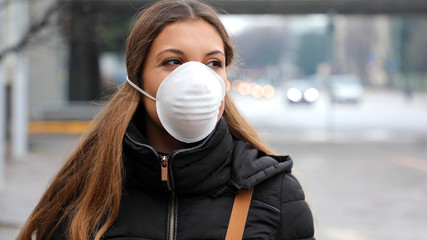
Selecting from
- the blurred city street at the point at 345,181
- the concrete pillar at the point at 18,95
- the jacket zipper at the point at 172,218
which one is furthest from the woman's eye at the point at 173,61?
the concrete pillar at the point at 18,95

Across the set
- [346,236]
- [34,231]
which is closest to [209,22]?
[34,231]

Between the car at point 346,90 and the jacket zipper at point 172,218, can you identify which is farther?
A: the car at point 346,90

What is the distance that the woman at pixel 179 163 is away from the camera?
5.70ft

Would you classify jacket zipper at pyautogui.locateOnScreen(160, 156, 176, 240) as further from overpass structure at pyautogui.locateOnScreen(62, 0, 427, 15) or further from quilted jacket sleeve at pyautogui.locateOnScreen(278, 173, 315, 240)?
overpass structure at pyautogui.locateOnScreen(62, 0, 427, 15)

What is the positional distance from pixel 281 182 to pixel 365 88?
69.7m

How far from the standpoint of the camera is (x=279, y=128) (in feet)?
70.2

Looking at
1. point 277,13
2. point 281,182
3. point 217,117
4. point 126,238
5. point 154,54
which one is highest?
point 277,13

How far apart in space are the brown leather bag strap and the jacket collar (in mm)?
37

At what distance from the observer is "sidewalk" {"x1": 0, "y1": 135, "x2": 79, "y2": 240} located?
22.4 ft

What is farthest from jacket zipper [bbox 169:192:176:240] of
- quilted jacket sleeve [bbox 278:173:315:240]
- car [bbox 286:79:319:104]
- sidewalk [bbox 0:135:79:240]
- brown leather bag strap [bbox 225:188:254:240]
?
car [bbox 286:79:319:104]

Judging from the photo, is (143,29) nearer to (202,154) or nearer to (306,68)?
(202,154)

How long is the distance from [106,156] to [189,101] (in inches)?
11.3

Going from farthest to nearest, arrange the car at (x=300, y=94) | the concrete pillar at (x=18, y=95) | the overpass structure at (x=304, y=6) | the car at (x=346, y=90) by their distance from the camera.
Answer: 1. the car at (x=300, y=94)
2. the car at (x=346, y=90)
3. the overpass structure at (x=304, y=6)
4. the concrete pillar at (x=18, y=95)

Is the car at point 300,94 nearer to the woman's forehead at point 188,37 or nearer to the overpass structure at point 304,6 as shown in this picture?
the overpass structure at point 304,6
